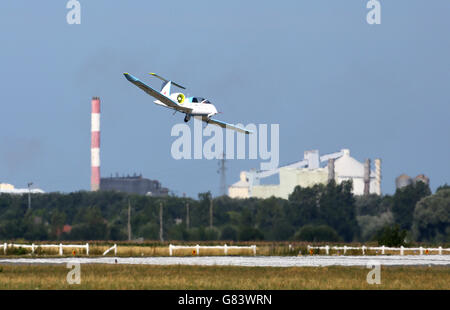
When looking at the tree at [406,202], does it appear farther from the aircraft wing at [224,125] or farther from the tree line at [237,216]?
the aircraft wing at [224,125]

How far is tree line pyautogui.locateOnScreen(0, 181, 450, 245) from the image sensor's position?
388ft

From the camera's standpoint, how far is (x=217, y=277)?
40656mm

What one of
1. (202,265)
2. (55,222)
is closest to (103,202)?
(55,222)

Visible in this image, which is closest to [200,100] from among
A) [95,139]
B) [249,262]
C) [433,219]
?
[249,262]

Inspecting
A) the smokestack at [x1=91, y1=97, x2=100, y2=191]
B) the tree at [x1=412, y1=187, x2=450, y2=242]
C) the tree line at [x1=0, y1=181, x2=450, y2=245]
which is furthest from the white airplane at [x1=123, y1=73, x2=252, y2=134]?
the smokestack at [x1=91, y1=97, x2=100, y2=191]

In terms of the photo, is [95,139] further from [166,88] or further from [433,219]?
[166,88]

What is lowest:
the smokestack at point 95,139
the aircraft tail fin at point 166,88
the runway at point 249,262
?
the runway at point 249,262

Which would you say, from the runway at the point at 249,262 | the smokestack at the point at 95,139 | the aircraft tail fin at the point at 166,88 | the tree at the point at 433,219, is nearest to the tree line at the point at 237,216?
the tree at the point at 433,219

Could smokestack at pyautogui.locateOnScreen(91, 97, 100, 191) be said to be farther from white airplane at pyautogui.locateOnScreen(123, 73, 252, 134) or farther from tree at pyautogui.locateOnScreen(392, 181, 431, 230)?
white airplane at pyautogui.locateOnScreen(123, 73, 252, 134)

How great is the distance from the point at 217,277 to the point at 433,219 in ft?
292

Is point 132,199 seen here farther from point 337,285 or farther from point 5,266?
point 337,285

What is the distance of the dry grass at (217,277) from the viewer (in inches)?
1423
